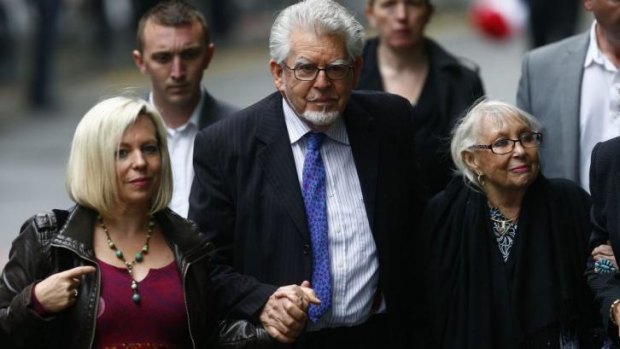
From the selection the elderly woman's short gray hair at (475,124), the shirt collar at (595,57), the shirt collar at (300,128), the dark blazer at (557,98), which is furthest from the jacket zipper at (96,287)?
the shirt collar at (595,57)

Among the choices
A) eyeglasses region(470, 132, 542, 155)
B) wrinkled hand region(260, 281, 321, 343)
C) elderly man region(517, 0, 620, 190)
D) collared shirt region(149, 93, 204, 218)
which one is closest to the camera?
wrinkled hand region(260, 281, 321, 343)

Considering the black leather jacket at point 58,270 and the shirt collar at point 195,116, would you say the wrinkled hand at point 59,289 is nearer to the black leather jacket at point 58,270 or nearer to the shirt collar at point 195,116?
the black leather jacket at point 58,270

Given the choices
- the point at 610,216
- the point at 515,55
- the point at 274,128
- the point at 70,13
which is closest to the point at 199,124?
the point at 274,128

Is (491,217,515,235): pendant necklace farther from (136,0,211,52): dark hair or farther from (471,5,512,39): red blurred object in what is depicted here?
(471,5,512,39): red blurred object

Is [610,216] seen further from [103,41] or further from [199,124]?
[103,41]

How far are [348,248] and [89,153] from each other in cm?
103

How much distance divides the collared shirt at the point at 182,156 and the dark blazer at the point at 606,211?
6.31 ft

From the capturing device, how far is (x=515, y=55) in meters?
18.4

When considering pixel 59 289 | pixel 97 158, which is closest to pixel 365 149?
pixel 97 158

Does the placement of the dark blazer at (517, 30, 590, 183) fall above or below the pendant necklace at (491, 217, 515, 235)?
above

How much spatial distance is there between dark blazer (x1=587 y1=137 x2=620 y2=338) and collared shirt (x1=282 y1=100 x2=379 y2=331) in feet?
2.67

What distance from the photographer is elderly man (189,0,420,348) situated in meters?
5.83

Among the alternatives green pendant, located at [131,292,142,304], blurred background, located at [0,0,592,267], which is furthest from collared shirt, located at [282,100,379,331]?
blurred background, located at [0,0,592,267]

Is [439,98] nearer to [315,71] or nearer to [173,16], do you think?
[173,16]
